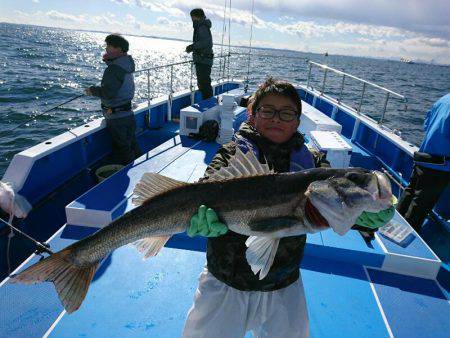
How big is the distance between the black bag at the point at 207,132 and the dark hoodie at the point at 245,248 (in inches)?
228

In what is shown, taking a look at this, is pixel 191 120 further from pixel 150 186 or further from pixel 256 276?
pixel 256 276

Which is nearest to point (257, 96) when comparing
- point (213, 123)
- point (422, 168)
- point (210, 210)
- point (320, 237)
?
point (210, 210)

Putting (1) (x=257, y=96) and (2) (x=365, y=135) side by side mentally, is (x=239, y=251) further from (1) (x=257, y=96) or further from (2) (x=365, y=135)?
(2) (x=365, y=135)

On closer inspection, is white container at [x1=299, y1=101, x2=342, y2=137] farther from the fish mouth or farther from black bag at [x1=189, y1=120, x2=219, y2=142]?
the fish mouth

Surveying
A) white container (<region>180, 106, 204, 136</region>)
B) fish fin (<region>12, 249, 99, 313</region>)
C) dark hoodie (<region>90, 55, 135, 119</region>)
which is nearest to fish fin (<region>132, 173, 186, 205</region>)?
fish fin (<region>12, 249, 99, 313</region>)

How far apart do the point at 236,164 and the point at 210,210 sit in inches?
16.2

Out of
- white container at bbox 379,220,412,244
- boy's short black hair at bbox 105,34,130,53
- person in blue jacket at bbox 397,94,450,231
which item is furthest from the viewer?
boy's short black hair at bbox 105,34,130,53

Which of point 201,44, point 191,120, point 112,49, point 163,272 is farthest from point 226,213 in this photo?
point 201,44

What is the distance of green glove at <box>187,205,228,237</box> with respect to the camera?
2.46 metres

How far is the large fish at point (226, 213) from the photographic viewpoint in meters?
2.39

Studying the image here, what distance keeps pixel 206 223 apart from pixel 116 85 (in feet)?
19.6

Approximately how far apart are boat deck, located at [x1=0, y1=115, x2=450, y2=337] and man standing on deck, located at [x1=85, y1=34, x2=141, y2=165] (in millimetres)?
2726

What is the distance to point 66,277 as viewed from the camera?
2545mm

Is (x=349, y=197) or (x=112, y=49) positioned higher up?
(x=112, y=49)
